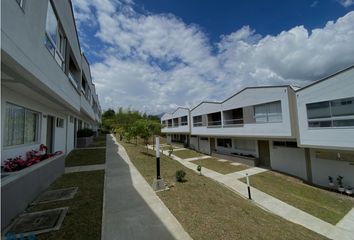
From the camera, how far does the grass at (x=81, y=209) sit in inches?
150

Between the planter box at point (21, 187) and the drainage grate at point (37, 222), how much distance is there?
0.19 metres

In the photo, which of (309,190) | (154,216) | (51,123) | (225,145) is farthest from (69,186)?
(225,145)

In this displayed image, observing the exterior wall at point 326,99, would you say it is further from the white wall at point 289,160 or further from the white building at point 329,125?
the white wall at point 289,160

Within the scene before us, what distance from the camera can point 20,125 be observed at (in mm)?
6645

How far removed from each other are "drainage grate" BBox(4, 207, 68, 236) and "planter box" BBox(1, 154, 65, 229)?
188mm

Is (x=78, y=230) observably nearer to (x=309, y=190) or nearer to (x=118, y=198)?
(x=118, y=198)

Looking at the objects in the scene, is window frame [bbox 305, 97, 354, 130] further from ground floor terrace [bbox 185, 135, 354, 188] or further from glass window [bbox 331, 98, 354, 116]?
ground floor terrace [bbox 185, 135, 354, 188]

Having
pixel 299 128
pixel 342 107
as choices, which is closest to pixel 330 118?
pixel 342 107

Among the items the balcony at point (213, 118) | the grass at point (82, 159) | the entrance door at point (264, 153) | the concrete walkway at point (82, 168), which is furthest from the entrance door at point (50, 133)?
the entrance door at point (264, 153)

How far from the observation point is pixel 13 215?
4.25 meters

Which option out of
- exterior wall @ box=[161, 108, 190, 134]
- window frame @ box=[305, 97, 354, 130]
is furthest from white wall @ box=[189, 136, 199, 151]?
window frame @ box=[305, 97, 354, 130]

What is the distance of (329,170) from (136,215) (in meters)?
13.7

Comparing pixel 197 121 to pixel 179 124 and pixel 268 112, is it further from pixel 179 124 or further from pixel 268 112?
pixel 268 112

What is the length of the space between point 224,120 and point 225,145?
399 centimetres
